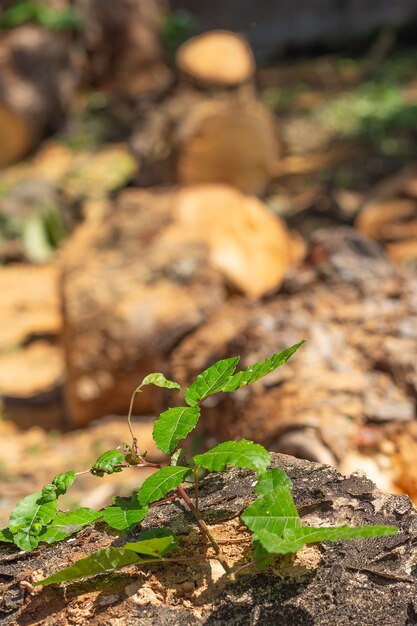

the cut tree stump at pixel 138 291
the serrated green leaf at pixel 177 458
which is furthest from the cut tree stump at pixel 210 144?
the serrated green leaf at pixel 177 458

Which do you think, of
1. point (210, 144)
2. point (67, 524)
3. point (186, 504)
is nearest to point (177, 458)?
point (186, 504)

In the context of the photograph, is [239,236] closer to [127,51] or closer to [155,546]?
[155,546]

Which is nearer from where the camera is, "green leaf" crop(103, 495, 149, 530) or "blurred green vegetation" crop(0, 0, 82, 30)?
"green leaf" crop(103, 495, 149, 530)

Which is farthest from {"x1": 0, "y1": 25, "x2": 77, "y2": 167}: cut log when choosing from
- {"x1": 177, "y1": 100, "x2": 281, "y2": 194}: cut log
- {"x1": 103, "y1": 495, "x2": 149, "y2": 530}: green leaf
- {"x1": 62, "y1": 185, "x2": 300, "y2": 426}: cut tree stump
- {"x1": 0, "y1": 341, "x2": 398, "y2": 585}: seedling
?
{"x1": 103, "y1": 495, "x2": 149, "y2": 530}: green leaf

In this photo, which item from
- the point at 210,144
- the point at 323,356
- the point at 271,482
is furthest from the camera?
the point at 210,144

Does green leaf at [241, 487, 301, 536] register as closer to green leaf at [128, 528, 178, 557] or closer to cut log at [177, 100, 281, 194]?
green leaf at [128, 528, 178, 557]

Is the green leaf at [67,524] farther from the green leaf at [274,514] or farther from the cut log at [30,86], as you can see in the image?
the cut log at [30,86]

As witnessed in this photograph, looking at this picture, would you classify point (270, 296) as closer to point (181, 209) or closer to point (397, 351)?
point (397, 351)
